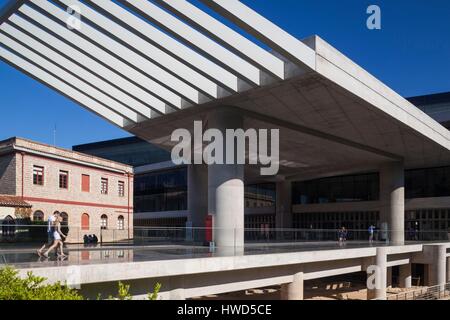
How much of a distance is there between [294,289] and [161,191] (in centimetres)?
4429

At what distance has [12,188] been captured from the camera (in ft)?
99.0

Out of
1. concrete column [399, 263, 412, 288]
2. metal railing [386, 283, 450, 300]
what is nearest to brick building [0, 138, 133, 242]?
metal railing [386, 283, 450, 300]

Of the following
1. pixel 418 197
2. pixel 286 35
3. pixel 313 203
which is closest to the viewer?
pixel 286 35

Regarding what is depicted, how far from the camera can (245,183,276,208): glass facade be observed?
5284cm

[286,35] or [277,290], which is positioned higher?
[286,35]

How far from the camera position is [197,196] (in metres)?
31.4

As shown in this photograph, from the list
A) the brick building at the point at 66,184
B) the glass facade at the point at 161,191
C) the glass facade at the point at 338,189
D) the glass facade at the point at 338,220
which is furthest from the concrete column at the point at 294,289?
the glass facade at the point at 161,191

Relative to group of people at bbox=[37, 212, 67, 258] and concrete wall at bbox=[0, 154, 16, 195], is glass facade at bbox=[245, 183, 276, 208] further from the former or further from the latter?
group of people at bbox=[37, 212, 67, 258]

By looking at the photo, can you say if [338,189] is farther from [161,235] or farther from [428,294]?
[161,235]

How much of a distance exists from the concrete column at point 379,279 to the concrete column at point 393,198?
11.3 m

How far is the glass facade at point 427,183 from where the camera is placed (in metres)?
40.4
